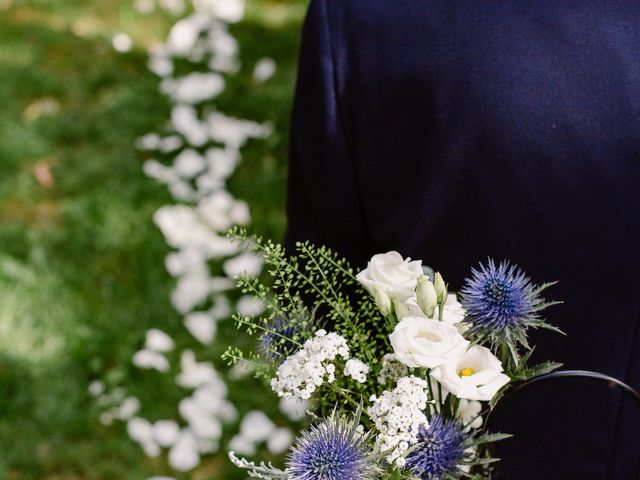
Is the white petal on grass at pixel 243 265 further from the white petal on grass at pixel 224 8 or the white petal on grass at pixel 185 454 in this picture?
the white petal on grass at pixel 224 8

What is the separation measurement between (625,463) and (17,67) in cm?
327

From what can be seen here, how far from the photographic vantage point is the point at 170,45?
12.7 feet

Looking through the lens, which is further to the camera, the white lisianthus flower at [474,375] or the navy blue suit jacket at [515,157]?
the navy blue suit jacket at [515,157]

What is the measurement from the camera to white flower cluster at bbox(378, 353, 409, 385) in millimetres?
936

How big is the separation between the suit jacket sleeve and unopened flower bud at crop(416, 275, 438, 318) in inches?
21.6

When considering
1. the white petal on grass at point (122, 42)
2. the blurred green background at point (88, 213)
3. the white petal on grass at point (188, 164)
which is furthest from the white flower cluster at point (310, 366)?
the white petal on grass at point (122, 42)

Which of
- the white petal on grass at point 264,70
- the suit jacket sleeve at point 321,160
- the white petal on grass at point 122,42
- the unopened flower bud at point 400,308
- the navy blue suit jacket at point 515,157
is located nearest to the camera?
the unopened flower bud at point 400,308

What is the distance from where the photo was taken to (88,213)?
3184 millimetres

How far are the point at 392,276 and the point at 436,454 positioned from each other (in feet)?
0.64

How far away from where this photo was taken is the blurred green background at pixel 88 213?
259cm

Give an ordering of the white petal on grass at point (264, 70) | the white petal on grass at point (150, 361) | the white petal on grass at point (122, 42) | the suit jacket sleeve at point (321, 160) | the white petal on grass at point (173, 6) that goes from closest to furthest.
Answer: the suit jacket sleeve at point (321, 160), the white petal on grass at point (150, 361), the white petal on grass at point (264, 70), the white petal on grass at point (122, 42), the white petal on grass at point (173, 6)

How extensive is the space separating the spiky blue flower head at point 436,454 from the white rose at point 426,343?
10 cm

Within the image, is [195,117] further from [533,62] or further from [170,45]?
[533,62]

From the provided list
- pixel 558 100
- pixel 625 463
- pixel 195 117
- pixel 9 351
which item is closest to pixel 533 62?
pixel 558 100
